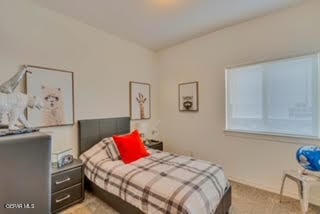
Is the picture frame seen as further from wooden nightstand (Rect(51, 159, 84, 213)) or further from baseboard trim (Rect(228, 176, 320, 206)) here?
wooden nightstand (Rect(51, 159, 84, 213))

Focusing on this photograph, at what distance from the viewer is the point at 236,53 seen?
3.04m

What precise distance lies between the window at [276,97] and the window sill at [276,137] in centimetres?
6

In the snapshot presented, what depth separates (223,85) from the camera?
126 inches

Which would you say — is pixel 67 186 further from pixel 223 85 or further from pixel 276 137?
pixel 276 137

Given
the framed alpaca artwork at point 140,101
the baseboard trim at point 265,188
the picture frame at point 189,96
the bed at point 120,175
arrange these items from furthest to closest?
1. the framed alpaca artwork at point 140,101
2. the picture frame at point 189,96
3. the baseboard trim at point 265,188
4. the bed at point 120,175

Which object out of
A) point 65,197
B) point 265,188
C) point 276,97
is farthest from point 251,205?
point 65,197

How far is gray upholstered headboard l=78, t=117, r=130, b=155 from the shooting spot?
2.84m

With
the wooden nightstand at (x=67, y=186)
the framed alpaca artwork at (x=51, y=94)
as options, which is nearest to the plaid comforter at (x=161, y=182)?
the wooden nightstand at (x=67, y=186)

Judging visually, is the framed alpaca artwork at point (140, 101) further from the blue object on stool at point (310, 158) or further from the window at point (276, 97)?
the blue object on stool at point (310, 158)

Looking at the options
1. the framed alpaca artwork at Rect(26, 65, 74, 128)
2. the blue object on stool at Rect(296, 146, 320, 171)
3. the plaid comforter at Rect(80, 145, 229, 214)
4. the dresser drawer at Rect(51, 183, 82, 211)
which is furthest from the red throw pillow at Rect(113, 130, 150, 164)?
the blue object on stool at Rect(296, 146, 320, 171)

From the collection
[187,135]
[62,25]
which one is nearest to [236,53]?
[187,135]

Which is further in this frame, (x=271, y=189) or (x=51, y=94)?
(x=271, y=189)

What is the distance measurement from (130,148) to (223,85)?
196 centimetres

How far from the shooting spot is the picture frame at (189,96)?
359 centimetres
